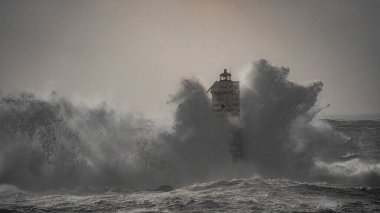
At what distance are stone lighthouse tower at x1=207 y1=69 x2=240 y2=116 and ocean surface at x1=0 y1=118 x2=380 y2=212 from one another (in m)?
7.78

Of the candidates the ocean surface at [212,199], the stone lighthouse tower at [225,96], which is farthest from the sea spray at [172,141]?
the ocean surface at [212,199]

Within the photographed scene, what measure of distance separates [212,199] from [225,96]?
11.5m

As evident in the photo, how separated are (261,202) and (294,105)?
16098mm

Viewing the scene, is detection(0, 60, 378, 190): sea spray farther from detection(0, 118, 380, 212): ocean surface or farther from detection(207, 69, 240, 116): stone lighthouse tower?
detection(0, 118, 380, 212): ocean surface

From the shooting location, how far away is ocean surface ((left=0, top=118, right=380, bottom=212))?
729 inches

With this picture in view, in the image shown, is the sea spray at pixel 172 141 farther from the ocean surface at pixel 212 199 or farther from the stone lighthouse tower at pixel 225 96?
the ocean surface at pixel 212 199

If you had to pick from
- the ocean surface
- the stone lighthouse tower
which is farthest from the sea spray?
the ocean surface

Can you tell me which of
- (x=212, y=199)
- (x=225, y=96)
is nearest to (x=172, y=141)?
(x=225, y=96)

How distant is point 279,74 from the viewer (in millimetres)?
35125

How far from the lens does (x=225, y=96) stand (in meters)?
30.5

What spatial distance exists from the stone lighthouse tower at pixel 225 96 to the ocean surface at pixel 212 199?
7.78 m

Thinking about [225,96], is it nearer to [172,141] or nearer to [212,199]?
[172,141]

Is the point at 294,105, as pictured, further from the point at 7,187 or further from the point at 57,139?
the point at 7,187

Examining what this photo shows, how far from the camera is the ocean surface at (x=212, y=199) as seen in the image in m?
18.5
